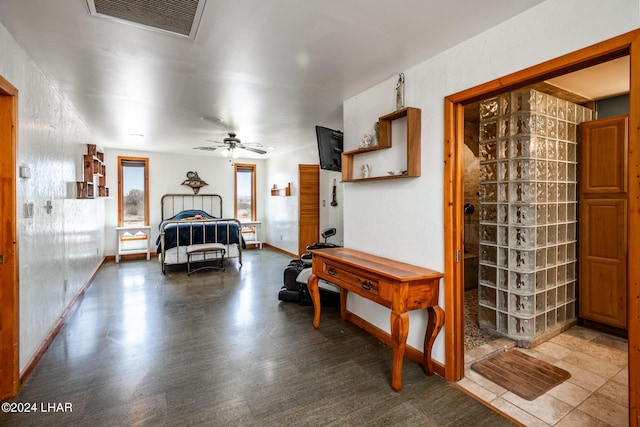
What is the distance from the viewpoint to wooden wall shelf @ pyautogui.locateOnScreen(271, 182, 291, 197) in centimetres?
689

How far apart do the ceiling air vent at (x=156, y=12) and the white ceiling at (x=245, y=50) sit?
0.21 feet

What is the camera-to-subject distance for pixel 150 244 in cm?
693

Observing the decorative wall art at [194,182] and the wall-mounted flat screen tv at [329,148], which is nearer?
the wall-mounted flat screen tv at [329,148]

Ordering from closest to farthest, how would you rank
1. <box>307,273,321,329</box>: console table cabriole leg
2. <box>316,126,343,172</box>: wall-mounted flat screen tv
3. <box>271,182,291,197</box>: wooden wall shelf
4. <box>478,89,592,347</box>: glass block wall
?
<box>478,89,592,347</box>: glass block wall < <box>307,273,321,329</box>: console table cabriole leg < <box>316,126,343,172</box>: wall-mounted flat screen tv < <box>271,182,291,197</box>: wooden wall shelf

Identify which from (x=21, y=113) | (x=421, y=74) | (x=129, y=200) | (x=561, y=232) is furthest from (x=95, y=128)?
(x=561, y=232)

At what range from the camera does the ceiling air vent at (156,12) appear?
1.67m

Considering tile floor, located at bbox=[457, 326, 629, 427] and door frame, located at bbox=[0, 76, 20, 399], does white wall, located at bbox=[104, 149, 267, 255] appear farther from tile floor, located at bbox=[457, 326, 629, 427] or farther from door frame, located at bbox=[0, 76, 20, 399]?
tile floor, located at bbox=[457, 326, 629, 427]

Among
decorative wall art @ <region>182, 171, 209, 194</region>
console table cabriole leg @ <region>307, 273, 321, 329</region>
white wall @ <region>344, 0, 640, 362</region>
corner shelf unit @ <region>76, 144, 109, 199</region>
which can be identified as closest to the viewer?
white wall @ <region>344, 0, 640, 362</region>

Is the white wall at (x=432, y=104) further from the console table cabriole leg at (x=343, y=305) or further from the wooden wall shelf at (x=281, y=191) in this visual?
the wooden wall shelf at (x=281, y=191)

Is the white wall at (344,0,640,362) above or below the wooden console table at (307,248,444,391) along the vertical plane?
above

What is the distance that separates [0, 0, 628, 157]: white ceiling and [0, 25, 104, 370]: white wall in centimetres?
20

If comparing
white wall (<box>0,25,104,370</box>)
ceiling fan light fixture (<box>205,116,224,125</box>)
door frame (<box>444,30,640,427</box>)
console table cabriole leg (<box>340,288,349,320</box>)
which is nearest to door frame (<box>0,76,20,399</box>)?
white wall (<box>0,25,104,370</box>)

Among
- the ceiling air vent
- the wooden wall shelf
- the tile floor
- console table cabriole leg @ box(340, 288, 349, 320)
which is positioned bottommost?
the tile floor

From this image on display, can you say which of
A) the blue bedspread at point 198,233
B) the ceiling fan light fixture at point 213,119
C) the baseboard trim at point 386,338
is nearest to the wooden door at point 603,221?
the baseboard trim at point 386,338
